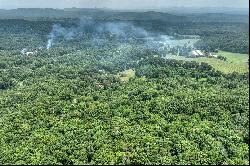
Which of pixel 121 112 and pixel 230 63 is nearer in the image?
pixel 121 112

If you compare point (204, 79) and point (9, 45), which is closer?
point (204, 79)

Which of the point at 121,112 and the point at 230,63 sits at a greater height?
Result: the point at 230,63

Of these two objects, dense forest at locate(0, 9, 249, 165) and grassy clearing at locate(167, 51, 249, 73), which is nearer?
dense forest at locate(0, 9, 249, 165)

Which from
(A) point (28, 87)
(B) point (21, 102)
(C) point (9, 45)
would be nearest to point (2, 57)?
(C) point (9, 45)

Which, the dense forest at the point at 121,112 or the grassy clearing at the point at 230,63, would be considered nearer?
the dense forest at the point at 121,112

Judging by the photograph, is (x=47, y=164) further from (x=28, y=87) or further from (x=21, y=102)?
(x=28, y=87)

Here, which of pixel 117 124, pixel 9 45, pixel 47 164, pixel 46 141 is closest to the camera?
pixel 47 164

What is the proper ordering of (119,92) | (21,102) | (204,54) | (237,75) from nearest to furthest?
(21,102)
(119,92)
(237,75)
(204,54)

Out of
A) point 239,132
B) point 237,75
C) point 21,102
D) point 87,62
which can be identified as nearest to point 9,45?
point 87,62
